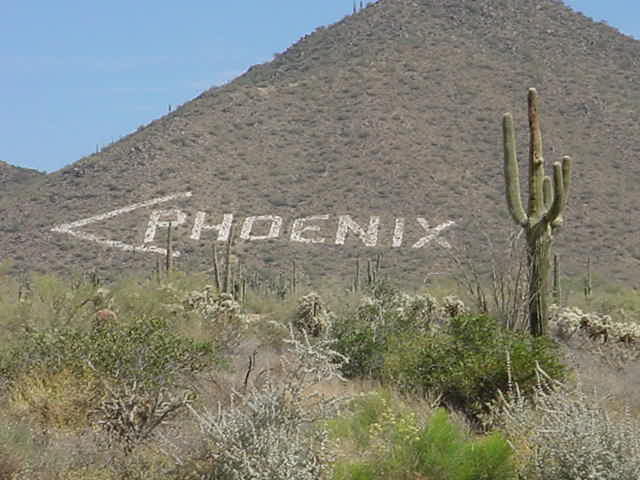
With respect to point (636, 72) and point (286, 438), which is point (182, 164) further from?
point (286, 438)

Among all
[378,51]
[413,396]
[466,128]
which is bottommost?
[413,396]

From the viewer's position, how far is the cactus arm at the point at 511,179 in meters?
15.3

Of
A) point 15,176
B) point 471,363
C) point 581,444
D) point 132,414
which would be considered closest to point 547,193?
point 471,363

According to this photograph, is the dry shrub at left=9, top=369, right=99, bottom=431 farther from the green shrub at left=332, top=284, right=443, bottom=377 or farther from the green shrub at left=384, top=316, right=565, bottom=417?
the green shrub at left=332, top=284, right=443, bottom=377

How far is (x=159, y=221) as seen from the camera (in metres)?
50.1

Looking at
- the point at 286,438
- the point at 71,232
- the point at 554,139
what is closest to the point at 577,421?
the point at 286,438

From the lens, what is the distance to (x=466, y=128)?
188 ft

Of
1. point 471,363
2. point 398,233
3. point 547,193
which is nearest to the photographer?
point 471,363

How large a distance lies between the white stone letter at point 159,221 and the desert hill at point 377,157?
10 centimetres

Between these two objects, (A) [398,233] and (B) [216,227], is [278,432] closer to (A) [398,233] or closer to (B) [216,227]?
(A) [398,233]

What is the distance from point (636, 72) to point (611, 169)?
1514cm

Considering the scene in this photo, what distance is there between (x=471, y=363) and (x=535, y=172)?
4.15 metres

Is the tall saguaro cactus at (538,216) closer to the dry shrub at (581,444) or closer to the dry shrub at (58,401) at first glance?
the dry shrub at (58,401)

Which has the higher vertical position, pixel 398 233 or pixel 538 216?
pixel 538 216
